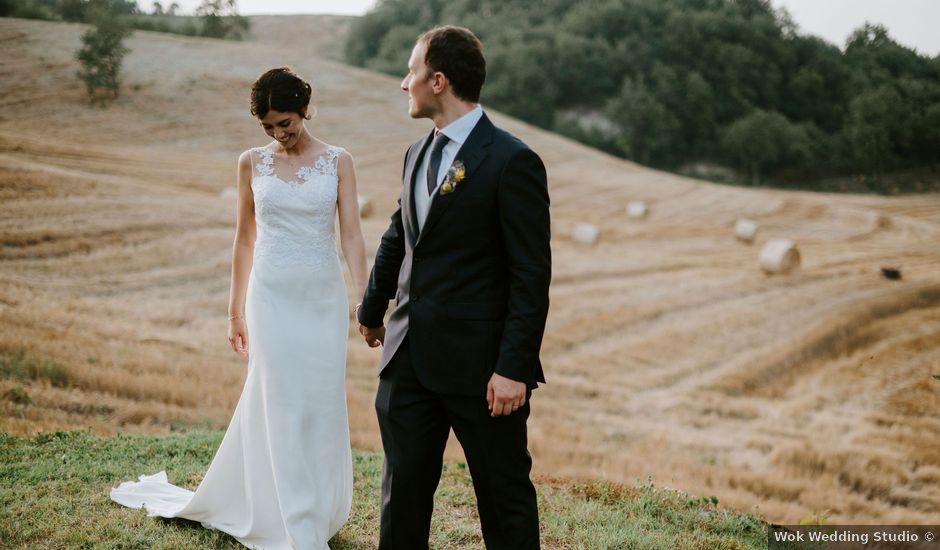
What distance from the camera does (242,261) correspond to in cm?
370

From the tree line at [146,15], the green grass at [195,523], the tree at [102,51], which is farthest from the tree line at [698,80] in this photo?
the tree at [102,51]

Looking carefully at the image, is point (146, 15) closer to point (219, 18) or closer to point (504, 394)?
point (219, 18)

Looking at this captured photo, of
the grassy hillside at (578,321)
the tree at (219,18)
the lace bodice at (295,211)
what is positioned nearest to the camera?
the lace bodice at (295,211)

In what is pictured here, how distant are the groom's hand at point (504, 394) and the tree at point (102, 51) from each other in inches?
448

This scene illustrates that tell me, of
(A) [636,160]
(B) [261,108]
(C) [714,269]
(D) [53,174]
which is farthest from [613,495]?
(A) [636,160]

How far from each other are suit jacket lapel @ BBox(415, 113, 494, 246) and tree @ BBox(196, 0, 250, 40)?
18.8 m

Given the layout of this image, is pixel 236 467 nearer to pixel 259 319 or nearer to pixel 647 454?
pixel 259 319

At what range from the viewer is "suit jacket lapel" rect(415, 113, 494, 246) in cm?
244

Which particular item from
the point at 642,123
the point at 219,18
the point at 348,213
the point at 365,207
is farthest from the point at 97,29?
the point at 642,123

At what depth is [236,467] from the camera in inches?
136

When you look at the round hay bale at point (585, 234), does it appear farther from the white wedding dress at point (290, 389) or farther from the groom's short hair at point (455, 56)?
the groom's short hair at point (455, 56)

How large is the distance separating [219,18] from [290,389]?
18696 millimetres

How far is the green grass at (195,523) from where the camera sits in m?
3.42

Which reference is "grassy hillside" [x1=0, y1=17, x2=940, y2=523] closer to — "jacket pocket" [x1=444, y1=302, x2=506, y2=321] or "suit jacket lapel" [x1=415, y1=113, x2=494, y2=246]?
"jacket pocket" [x1=444, y1=302, x2=506, y2=321]
